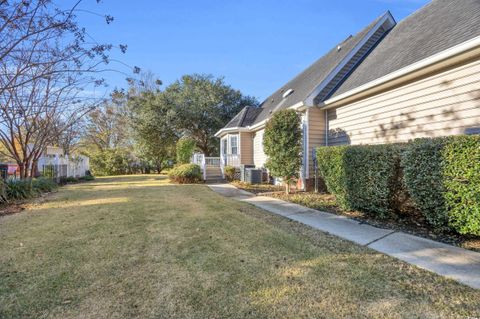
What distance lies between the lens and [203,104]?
877 inches

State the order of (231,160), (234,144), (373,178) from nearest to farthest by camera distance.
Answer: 1. (373,178)
2. (231,160)
3. (234,144)

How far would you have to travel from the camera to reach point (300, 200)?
7660mm

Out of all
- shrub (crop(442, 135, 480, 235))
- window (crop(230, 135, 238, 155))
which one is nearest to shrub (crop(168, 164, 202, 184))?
window (crop(230, 135, 238, 155))

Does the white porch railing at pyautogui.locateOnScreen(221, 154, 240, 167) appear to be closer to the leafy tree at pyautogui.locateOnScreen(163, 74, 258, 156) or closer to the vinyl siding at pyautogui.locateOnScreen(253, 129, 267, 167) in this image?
the vinyl siding at pyautogui.locateOnScreen(253, 129, 267, 167)

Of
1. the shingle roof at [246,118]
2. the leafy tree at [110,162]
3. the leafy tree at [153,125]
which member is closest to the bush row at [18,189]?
the shingle roof at [246,118]

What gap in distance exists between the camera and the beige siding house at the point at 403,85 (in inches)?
202

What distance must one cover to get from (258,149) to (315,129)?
18.7 ft

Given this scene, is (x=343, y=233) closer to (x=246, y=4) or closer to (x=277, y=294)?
(x=277, y=294)

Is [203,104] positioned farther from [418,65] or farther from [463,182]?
[463,182]

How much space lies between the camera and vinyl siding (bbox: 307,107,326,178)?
9.36 m

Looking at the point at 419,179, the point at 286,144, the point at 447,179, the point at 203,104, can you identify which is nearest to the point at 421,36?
the point at 286,144

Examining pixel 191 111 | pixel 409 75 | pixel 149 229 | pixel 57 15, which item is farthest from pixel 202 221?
pixel 191 111

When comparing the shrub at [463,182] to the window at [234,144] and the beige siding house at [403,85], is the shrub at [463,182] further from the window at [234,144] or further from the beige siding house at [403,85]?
the window at [234,144]

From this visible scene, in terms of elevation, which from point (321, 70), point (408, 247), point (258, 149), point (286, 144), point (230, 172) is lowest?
point (408, 247)
